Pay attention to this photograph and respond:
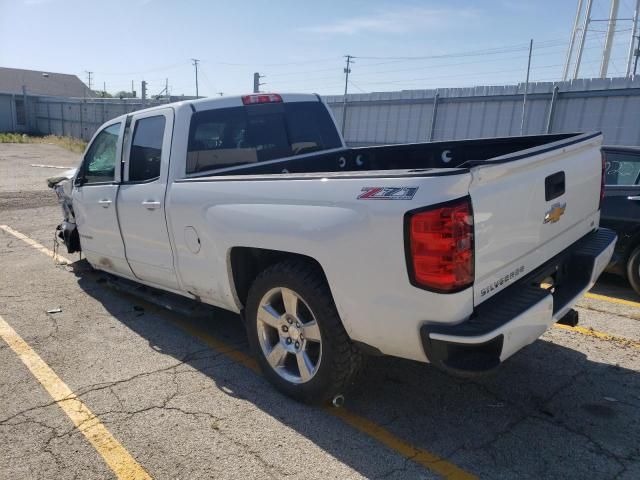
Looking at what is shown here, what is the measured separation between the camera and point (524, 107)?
11055 millimetres

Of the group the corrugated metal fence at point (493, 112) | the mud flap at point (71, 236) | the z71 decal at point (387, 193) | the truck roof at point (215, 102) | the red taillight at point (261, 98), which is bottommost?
the mud flap at point (71, 236)

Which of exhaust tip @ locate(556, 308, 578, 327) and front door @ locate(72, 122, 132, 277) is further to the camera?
front door @ locate(72, 122, 132, 277)

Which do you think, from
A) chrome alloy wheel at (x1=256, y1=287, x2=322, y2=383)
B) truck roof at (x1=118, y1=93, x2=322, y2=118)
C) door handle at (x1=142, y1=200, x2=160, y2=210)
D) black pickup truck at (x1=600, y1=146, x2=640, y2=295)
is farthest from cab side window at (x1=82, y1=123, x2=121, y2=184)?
black pickup truck at (x1=600, y1=146, x2=640, y2=295)

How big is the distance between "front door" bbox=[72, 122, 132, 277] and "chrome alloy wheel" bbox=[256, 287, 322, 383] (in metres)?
1.99

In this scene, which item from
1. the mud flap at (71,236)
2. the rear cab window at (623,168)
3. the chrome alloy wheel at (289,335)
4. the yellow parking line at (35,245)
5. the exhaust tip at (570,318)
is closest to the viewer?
the chrome alloy wheel at (289,335)

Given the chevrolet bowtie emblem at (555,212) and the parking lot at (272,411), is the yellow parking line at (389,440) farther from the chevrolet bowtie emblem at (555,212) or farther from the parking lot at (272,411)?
the chevrolet bowtie emblem at (555,212)

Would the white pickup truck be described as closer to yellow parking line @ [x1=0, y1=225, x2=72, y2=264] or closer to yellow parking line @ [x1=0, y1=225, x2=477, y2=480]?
yellow parking line @ [x1=0, y1=225, x2=477, y2=480]

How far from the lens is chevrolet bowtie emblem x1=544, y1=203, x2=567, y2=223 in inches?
119

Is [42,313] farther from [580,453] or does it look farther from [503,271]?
[580,453]

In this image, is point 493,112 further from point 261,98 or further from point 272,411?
point 272,411

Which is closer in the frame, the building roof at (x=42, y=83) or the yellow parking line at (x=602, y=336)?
the yellow parking line at (x=602, y=336)

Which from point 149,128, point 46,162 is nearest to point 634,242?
point 149,128

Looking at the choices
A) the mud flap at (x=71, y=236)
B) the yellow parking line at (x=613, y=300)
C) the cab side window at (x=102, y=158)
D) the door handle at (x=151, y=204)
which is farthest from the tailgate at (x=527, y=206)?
the mud flap at (x=71, y=236)

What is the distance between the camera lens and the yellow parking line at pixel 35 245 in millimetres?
7220
